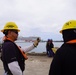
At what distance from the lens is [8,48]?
4.39 m

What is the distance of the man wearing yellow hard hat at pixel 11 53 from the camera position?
4312mm

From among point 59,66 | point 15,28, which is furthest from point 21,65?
point 59,66

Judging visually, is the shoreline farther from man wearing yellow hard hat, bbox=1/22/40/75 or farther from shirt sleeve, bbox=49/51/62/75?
shirt sleeve, bbox=49/51/62/75

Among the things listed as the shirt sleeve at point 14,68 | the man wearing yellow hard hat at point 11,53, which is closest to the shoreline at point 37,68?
the man wearing yellow hard hat at point 11,53

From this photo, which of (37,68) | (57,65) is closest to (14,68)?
(57,65)

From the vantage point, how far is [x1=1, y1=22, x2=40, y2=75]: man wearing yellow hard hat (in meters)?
4.31

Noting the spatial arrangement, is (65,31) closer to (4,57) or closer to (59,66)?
(59,66)

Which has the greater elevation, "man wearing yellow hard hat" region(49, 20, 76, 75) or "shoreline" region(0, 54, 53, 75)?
"man wearing yellow hard hat" region(49, 20, 76, 75)

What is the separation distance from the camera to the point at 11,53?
172 inches

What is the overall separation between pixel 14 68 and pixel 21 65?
0.25 metres

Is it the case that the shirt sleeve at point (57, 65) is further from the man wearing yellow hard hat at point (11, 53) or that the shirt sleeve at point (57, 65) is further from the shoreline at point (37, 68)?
the shoreline at point (37, 68)

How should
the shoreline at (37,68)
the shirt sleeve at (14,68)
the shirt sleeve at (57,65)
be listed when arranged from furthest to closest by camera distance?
the shoreline at (37,68)
the shirt sleeve at (14,68)
the shirt sleeve at (57,65)

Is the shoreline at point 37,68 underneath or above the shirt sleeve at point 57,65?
underneath

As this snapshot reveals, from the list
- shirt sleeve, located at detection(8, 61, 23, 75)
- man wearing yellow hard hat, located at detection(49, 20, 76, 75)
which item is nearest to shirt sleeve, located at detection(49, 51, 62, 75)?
man wearing yellow hard hat, located at detection(49, 20, 76, 75)
